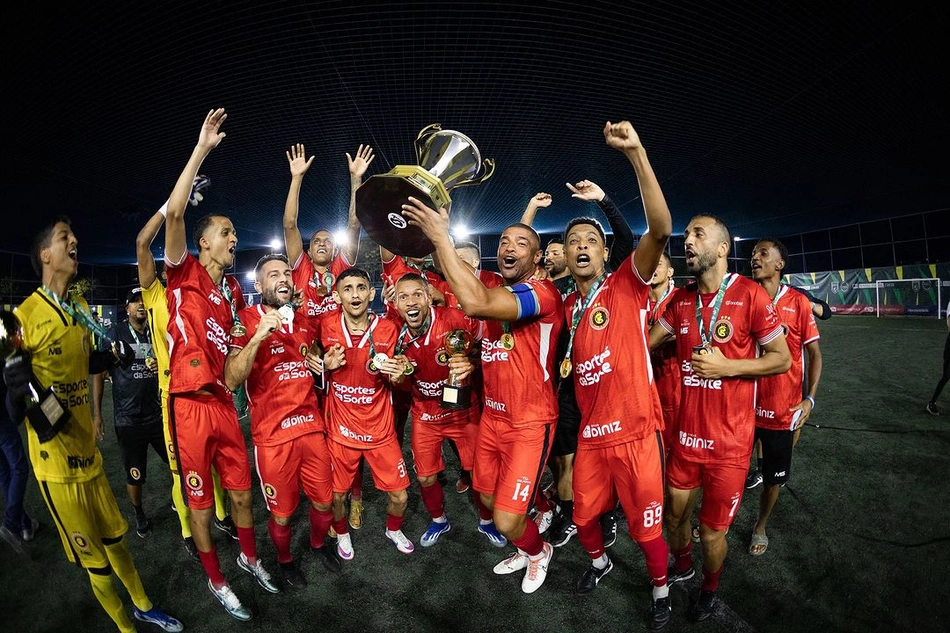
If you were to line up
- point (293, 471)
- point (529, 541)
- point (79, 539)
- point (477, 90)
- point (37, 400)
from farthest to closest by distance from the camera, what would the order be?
1. point (477, 90)
2. point (293, 471)
3. point (529, 541)
4. point (79, 539)
5. point (37, 400)

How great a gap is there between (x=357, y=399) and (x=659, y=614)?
2.55m

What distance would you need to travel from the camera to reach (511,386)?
3053 mm

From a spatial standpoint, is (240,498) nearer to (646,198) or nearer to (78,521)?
(78,521)

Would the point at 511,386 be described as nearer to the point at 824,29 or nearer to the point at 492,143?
the point at 824,29

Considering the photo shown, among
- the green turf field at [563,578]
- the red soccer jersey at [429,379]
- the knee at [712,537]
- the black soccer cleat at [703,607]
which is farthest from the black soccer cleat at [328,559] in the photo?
the knee at [712,537]

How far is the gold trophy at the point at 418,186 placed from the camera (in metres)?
2.12

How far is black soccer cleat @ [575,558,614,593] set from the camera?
3.08 meters

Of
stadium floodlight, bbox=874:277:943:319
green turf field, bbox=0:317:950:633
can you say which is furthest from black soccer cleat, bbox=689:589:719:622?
stadium floodlight, bbox=874:277:943:319

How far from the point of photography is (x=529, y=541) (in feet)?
10.2

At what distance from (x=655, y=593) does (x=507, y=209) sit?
58.4ft

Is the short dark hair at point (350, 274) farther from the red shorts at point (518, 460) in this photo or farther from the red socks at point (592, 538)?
the red socks at point (592, 538)

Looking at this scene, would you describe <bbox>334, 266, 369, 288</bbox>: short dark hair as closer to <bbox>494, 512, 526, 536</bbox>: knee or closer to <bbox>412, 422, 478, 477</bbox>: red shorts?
<bbox>412, 422, 478, 477</bbox>: red shorts

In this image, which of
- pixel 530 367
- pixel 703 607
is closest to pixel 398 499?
pixel 530 367

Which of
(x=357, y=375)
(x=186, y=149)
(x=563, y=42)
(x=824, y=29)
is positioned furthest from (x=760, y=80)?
(x=186, y=149)
